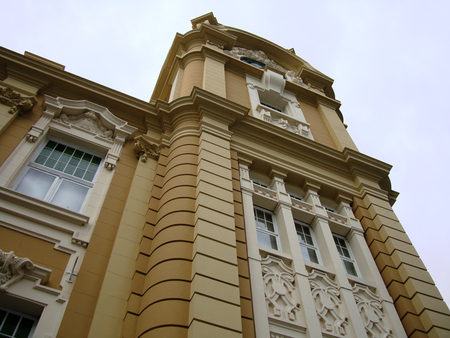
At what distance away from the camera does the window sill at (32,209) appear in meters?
9.05

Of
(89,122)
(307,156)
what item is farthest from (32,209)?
(307,156)

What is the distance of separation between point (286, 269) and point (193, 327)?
12.7ft

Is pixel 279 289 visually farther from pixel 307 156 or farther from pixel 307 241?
pixel 307 156

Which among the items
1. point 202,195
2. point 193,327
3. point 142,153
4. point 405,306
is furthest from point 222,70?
point 193,327

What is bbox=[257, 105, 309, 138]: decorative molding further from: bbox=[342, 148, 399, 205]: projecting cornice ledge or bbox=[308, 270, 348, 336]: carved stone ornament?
bbox=[308, 270, 348, 336]: carved stone ornament

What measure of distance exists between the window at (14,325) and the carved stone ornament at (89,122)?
6.11 m

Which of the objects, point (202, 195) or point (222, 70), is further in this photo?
point (222, 70)

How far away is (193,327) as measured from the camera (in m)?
7.02

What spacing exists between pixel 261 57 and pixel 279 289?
51.6 ft

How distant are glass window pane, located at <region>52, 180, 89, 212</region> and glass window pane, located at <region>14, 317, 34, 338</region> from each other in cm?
303

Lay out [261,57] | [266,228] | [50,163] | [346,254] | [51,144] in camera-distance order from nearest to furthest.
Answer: [50,163]
[266,228]
[51,144]
[346,254]
[261,57]

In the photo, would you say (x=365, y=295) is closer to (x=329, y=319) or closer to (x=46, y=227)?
(x=329, y=319)

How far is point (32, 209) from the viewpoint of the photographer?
9.24 metres

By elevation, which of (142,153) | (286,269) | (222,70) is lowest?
(286,269)
